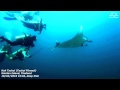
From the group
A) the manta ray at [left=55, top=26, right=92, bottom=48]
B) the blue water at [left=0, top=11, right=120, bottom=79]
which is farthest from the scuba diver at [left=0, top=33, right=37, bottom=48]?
the manta ray at [left=55, top=26, right=92, bottom=48]

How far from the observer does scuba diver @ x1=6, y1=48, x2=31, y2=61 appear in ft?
7.60

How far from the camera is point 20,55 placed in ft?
7.63

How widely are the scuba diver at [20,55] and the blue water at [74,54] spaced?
0.16ft

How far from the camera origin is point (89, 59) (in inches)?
90.7

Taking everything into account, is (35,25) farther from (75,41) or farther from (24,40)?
(75,41)

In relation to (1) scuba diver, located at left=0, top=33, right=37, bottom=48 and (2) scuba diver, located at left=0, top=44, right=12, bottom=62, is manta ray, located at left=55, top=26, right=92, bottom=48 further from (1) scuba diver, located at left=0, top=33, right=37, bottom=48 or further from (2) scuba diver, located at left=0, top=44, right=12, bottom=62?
(2) scuba diver, located at left=0, top=44, right=12, bottom=62

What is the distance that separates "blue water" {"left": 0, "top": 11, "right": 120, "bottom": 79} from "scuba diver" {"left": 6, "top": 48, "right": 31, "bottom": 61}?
0.05 meters

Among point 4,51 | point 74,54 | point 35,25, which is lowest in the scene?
point 74,54

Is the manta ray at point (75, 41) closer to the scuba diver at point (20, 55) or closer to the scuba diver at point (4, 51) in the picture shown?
the scuba diver at point (20, 55)

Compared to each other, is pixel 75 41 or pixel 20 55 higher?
pixel 75 41

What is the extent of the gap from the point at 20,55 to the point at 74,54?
675mm

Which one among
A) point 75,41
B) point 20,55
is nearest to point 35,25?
point 20,55
